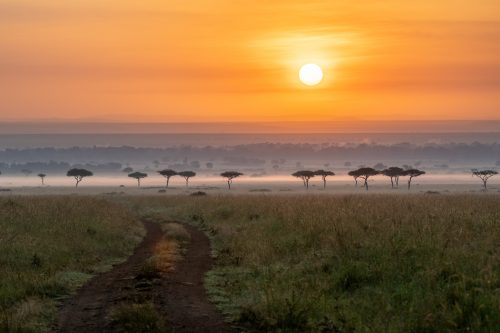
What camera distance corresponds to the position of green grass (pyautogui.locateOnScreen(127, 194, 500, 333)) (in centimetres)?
1192

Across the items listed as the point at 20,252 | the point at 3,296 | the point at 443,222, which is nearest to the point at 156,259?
the point at 20,252

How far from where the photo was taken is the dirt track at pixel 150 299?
12578 millimetres

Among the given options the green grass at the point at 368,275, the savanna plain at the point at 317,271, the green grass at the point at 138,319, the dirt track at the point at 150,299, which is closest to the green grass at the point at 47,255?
the savanna plain at the point at 317,271

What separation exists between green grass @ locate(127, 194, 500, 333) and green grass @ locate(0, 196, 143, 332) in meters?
3.97

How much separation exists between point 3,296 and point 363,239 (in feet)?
33.1

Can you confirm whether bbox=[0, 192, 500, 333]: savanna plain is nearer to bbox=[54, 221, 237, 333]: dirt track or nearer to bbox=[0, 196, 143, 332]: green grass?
bbox=[0, 196, 143, 332]: green grass

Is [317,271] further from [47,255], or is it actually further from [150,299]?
[47,255]

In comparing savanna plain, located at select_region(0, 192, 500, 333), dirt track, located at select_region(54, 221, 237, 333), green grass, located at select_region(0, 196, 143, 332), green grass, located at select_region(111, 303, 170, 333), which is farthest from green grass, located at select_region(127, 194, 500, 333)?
green grass, located at select_region(0, 196, 143, 332)

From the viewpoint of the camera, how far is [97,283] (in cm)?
1741

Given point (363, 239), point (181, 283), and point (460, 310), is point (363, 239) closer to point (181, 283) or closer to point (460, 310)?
point (181, 283)

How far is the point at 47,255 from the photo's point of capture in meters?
20.5

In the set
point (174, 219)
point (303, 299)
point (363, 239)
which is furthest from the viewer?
point (174, 219)

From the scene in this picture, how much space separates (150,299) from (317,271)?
480 cm

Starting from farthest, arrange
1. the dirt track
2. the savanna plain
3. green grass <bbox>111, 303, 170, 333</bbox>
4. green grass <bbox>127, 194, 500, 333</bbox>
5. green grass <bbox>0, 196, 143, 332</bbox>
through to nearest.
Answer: green grass <bbox>0, 196, 143, 332</bbox>, the dirt track, the savanna plain, green grass <bbox>127, 194, 500, 333</bbox>, green grass <bbox>111, 303, 170, 333</bbox>
